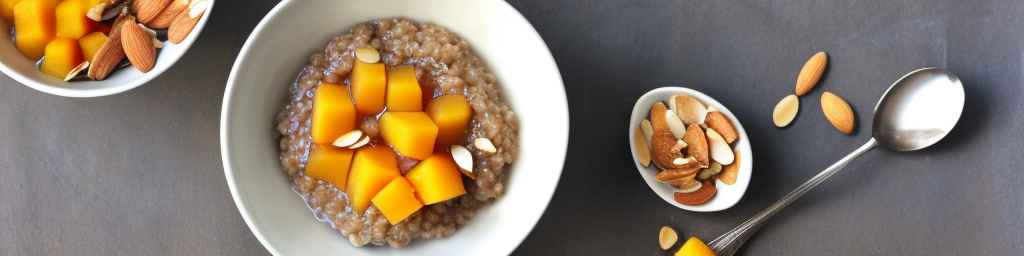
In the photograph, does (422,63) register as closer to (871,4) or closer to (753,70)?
(753,70)

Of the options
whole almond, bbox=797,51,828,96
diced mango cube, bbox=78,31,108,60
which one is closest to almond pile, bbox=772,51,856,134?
whole almond, bbox=797,51,828,96

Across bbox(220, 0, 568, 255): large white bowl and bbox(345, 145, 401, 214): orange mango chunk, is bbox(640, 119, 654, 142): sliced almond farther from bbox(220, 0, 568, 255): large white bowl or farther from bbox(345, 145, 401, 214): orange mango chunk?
bbox(345, 145, 401, 214): orange mango chunk

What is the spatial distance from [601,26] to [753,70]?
38cm

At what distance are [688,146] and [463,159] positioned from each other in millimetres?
558


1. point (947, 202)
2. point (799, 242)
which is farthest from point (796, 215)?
point (947, 202)

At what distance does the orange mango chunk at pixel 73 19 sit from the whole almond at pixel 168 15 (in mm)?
129

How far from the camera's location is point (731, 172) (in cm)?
189

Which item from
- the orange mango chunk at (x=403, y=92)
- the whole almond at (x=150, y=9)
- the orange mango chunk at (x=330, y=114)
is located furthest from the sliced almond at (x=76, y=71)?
the orange mango chunk at (x=403, y=92)

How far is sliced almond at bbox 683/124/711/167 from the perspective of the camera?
186cm

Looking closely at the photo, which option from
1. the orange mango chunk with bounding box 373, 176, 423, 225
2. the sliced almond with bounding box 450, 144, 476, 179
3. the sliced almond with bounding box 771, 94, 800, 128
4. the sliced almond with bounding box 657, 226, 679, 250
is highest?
the sliced almond with bounding box 771, 94, 800, 128

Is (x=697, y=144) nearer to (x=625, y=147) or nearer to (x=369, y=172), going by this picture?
(x=625, y=147)

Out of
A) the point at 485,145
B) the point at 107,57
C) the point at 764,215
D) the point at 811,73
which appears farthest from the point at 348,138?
the point at 811,73

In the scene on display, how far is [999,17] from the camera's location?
6.55ft

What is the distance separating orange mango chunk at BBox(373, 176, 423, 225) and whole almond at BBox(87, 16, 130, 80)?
0.67m
